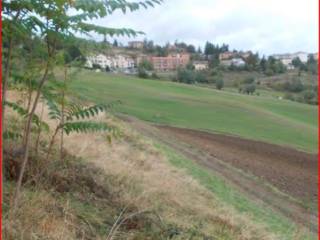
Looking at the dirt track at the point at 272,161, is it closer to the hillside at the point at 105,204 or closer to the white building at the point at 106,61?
the hillside at the point at 105,204

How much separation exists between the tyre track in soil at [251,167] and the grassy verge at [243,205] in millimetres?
807

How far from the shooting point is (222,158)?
65.9 ft

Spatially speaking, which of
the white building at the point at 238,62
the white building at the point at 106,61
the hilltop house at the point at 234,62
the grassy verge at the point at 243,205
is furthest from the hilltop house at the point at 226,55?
the white building at the point at 106,61

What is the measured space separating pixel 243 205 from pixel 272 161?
11.5m

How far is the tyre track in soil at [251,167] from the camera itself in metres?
14.7

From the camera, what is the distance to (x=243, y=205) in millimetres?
12023

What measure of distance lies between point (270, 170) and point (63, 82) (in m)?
15.3

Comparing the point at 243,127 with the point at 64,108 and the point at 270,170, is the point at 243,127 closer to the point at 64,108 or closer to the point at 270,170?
the point at 270,170

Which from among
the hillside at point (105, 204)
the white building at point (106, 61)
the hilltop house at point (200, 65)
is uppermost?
the white building at point (106, 61)

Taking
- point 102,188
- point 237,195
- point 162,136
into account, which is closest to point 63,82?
point 102,188

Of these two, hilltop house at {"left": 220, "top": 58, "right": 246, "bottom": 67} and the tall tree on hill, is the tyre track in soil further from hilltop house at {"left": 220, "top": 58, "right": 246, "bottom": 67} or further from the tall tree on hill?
hilltop house at {"left": 220, "top": 58, "right": 246, "bottom": 67}

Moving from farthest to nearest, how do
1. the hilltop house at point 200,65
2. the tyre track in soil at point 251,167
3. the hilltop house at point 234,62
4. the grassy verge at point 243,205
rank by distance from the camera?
1. the hilltop house at point 234,62
2. the hilltop house at point 200,65
3. the tyre track in soil at point 251,167
4. the grassy verge at point 243,205

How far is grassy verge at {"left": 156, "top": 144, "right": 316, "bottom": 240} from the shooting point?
10594 millimetres

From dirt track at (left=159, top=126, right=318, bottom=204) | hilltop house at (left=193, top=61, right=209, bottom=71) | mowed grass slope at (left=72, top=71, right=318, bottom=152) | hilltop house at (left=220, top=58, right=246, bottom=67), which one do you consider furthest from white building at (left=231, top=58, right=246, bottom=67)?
dirt track at (left=159, top=126, right=318, bottom=204)
